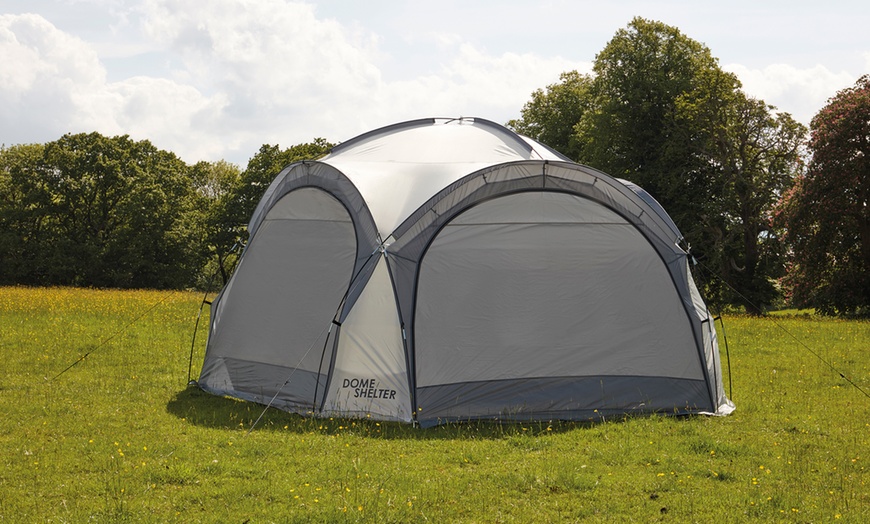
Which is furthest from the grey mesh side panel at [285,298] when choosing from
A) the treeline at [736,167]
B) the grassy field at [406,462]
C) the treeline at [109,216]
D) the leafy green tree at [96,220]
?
the leafy green tree at [96,220]

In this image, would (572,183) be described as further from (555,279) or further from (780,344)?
(780,344)

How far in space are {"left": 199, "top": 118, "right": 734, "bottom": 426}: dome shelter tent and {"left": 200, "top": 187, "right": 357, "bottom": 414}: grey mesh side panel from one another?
3 centimetres

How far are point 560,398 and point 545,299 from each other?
3.67 feet

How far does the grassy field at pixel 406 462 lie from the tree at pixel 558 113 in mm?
29303

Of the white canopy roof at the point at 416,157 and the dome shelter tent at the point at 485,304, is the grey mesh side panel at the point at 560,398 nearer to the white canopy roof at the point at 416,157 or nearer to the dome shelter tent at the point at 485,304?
the dome shelter tent at the point at 485,304

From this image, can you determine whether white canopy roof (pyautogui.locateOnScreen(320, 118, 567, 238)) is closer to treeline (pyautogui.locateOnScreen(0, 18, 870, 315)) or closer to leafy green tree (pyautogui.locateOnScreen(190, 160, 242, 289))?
treeline (pyautogui.locateOnScreen(0, 18, 870, 315))

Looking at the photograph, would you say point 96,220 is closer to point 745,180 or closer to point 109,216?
point 109,216

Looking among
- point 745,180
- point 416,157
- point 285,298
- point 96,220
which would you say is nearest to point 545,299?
point 416,157

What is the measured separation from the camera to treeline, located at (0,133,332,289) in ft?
131

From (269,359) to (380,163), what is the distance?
278 centimetres

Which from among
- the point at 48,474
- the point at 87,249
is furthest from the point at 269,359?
the point at 87,249

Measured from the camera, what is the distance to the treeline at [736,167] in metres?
23.8

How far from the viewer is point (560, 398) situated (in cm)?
927

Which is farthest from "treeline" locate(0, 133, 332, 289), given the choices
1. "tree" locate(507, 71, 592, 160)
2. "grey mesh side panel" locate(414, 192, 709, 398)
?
"grey mesh side panel" locate(414, 192, 709, 398)
